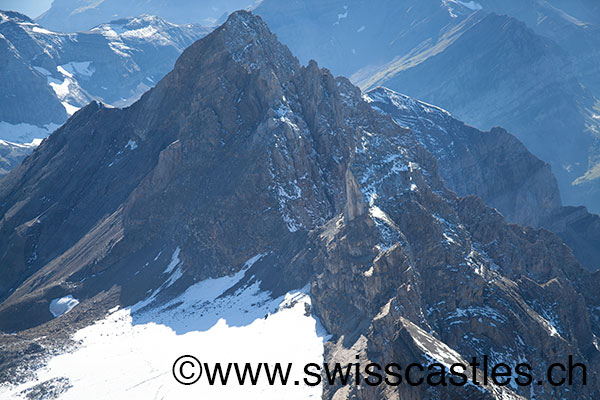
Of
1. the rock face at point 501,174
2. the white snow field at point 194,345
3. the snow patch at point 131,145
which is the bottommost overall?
the white snow field at point 194,345

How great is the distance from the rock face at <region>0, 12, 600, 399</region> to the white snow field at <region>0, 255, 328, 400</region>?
11.7 ft

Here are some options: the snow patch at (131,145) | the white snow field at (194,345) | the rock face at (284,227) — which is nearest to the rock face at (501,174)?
the rock face at (284,227)

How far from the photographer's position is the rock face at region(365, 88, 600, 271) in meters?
149

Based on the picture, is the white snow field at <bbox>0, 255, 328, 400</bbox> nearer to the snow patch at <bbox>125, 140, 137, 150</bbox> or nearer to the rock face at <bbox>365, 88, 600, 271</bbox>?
the snow patch at <bbox>125, 140, 137, 150</bbox>

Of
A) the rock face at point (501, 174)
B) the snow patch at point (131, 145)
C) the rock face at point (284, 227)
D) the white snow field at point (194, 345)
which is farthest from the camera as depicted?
the rock face at point (501, 174)

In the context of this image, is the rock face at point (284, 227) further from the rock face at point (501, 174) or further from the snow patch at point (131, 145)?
the rock face at point (501, 174)

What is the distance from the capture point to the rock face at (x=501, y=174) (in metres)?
149

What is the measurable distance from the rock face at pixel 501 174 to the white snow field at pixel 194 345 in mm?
87639

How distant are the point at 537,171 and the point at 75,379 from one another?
422ft

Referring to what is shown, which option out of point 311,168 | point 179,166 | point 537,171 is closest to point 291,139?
point 311,168

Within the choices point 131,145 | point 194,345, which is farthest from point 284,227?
point 131,145

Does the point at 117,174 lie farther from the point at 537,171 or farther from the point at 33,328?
the point at 537,171

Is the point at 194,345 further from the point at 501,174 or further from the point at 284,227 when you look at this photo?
the point at 501,174

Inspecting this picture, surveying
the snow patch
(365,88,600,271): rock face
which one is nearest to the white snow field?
the snow patch
